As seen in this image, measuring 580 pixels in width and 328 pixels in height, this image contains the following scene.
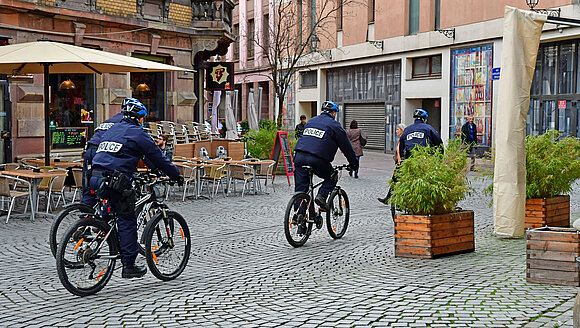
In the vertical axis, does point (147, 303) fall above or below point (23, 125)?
below

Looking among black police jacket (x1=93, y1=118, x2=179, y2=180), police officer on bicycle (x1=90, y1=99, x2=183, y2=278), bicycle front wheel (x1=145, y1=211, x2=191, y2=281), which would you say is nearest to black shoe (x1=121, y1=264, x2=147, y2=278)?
police officer on bicycle (x1=90, y1=99, x2=183, y2=278)

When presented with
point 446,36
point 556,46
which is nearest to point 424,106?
point 446,36

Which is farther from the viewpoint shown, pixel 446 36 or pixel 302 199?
pixel 446 36

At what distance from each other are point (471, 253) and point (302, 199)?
2233 mm

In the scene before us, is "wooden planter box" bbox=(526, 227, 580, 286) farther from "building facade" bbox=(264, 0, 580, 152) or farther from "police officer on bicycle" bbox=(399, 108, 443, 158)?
"building facade" bbox=(264, 0, 580, 152)

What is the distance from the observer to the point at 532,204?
9977 millimetres

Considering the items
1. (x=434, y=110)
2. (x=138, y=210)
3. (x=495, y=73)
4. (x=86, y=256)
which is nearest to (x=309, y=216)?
(x=138, y=210)

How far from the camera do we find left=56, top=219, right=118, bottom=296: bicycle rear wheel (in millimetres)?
6465

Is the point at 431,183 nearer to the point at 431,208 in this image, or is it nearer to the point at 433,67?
the point at 431,208

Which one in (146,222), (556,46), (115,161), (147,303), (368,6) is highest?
(368,6)

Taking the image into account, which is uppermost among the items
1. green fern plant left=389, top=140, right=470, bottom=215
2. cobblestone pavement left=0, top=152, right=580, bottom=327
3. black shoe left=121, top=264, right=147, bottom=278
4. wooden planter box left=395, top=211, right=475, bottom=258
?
green fern plant left=389, top=140, right=470, bottom=215

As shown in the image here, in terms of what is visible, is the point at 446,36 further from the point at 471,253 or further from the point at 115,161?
the point at 115,161

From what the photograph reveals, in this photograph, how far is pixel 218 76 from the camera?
26781 mm

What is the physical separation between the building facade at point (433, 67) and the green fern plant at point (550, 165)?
42.6ft
